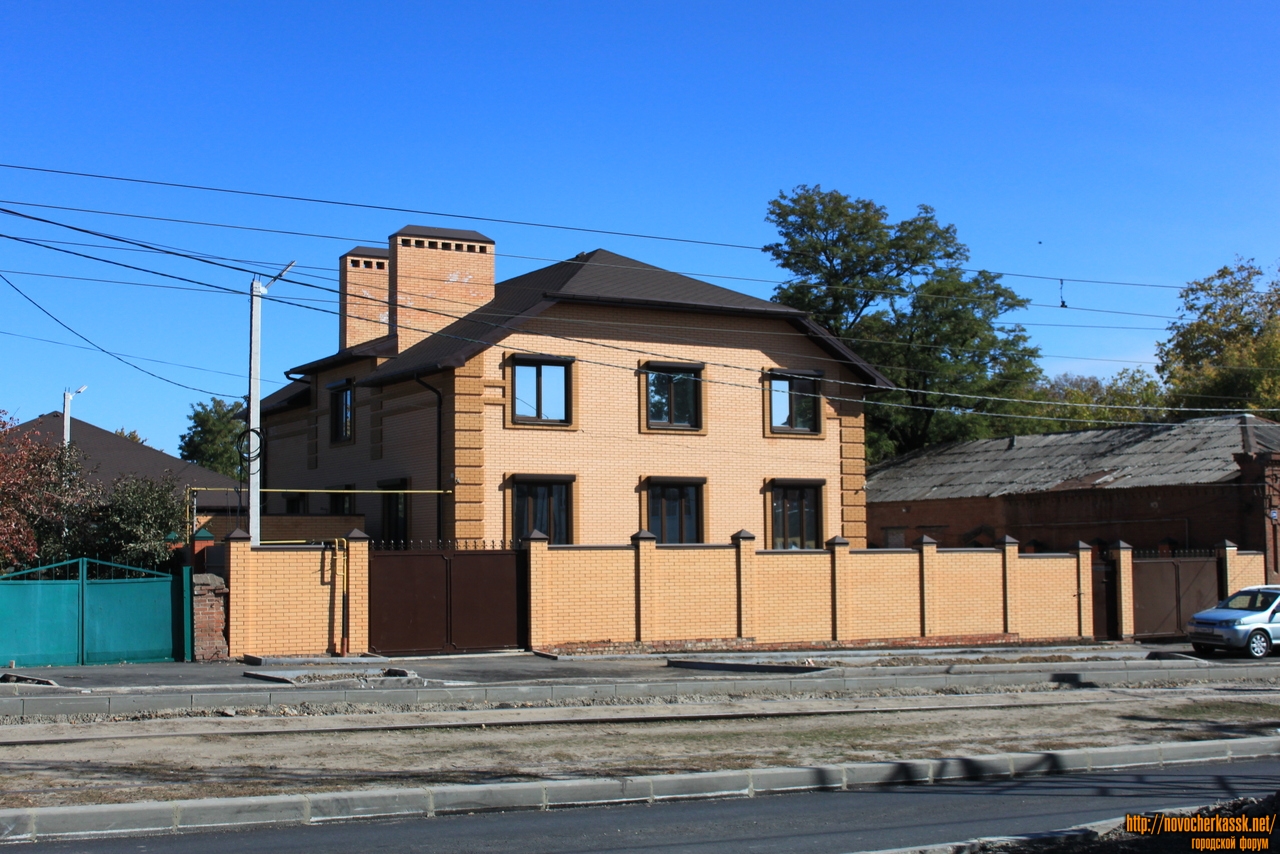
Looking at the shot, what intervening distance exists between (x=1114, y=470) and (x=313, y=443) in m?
23.2

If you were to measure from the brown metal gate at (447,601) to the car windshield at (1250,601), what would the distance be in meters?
15.7

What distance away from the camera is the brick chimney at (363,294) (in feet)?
101

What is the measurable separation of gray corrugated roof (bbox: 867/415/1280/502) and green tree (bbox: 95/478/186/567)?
25477mm

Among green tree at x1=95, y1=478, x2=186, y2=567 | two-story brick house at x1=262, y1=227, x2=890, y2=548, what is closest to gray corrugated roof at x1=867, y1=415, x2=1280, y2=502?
two-story brick house at x1=262, y1=227, x2=890, y2=548

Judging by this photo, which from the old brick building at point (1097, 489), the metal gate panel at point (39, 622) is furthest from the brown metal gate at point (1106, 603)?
the metal gate panel at point (39, 622)

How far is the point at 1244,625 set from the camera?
2623 cm

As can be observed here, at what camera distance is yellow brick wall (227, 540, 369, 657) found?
20844 millimetres

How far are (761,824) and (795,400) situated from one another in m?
21.7

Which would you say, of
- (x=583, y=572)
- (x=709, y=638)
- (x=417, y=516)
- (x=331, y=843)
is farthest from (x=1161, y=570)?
(x=331, y=843)

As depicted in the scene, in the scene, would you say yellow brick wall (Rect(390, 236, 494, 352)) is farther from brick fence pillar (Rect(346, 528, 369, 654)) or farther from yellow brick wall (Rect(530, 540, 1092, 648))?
brick fence pillar (Rect(346, 528, 369, 654))

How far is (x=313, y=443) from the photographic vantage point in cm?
3372

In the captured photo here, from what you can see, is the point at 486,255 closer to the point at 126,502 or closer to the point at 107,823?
the point at 126,502

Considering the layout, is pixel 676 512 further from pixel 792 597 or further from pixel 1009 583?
pixel 1009 583

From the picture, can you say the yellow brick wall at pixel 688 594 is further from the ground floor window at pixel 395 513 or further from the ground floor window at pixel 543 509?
the ground floor window at pixel 395 513
